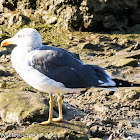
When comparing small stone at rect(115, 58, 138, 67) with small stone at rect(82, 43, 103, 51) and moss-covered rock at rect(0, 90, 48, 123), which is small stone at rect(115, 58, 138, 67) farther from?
moss-covered rock at rect(0, 90, 48, 123)

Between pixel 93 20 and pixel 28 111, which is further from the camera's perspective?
pixel 93 20

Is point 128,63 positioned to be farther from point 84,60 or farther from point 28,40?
point 28,40

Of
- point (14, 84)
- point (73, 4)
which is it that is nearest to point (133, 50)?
point (73, 4)

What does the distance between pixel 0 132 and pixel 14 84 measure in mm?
2495

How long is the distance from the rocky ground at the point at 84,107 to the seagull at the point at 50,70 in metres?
0.41

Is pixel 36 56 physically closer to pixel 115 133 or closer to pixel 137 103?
pixel 115 133

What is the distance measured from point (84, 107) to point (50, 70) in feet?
5.67

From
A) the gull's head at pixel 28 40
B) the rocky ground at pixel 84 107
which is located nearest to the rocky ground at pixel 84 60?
the rocky ground at pixel 84 107

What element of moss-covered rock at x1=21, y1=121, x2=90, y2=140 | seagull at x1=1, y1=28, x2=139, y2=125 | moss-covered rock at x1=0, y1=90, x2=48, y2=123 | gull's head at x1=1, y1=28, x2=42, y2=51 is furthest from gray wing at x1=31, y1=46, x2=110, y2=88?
moss-covered rock at x1=0, y1=90, x2=48, y2=123

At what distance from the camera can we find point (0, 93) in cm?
539

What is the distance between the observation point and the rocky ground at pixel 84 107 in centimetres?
437

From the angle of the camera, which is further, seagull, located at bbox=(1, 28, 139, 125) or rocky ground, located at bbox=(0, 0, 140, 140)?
rocky ground, located at bbox=(0, 0, 140, 140)

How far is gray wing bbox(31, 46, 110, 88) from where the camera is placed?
14.1 feet

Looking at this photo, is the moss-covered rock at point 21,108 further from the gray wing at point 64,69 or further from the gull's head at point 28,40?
the gull's head at point 28,40
